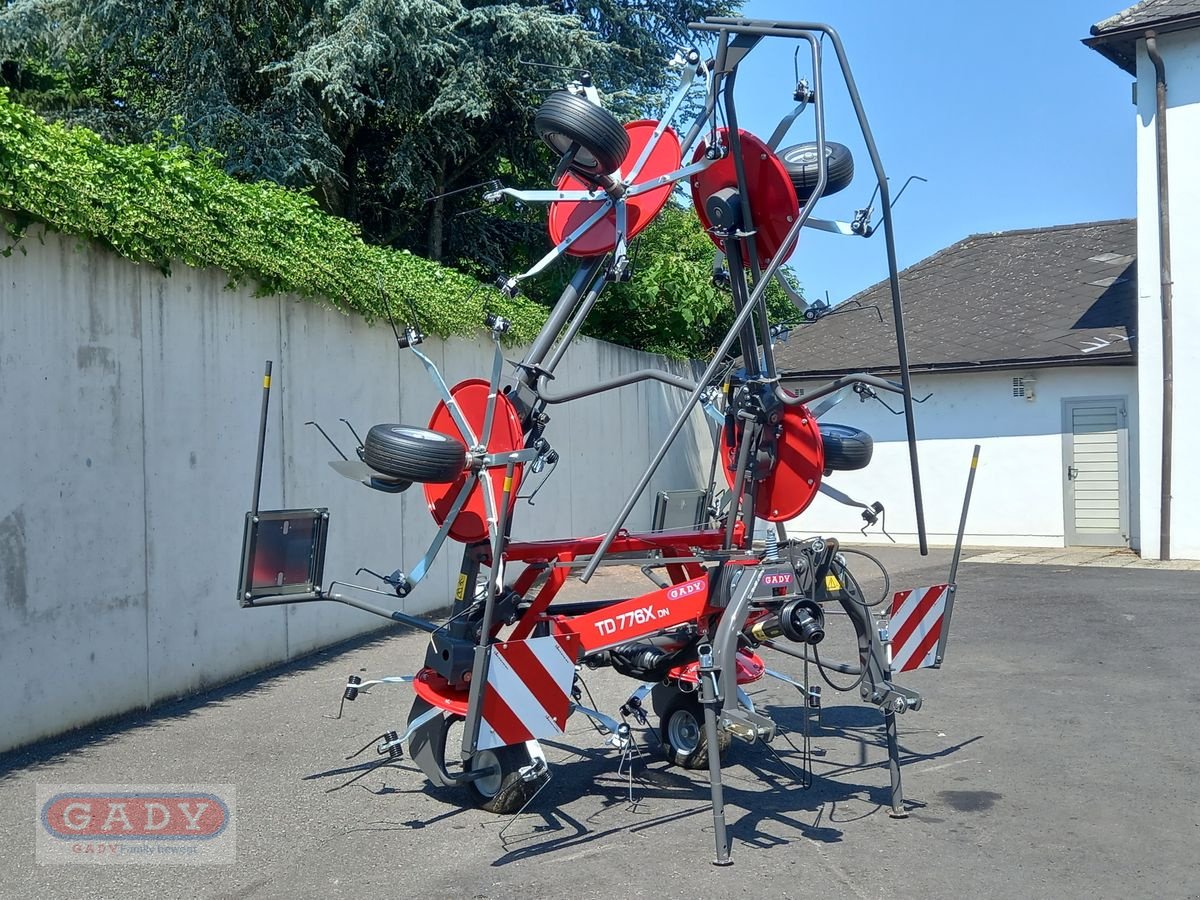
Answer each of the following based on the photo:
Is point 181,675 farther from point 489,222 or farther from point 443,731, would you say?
point 489,222

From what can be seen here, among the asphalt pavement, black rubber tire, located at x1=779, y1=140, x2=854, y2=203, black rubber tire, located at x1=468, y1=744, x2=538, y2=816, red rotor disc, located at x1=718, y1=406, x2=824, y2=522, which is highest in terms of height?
black rubber tire, located at x1=779, y1=140, x2=854, y2=203

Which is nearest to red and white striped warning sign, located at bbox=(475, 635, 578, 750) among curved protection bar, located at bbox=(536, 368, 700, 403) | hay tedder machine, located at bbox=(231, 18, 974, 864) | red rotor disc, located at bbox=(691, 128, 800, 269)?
hay tedder machine, located at bbox=(231, 18, 974, 864)

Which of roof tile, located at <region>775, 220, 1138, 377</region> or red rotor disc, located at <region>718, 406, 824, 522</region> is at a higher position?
roof tile, located at <region>775, 220, 1138, 377</region>

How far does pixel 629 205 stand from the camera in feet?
21.5

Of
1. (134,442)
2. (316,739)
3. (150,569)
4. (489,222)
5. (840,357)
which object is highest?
(489,222)

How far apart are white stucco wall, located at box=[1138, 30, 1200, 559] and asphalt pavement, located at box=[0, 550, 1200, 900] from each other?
24.4ft

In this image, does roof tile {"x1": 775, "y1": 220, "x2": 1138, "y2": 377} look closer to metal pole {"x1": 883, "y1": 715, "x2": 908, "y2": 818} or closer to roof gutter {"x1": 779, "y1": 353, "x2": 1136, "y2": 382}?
roof gutter {"x1": 779, "y1": 353, "x2": 1136, "y2": 382}

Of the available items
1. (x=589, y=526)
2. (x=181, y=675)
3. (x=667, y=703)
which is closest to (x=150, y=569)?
(x=181, y=675)

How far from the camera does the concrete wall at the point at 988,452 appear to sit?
62.1ft

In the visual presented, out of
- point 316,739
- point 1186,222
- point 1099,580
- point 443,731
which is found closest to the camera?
point 443,731

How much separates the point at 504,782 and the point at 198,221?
4.60 m

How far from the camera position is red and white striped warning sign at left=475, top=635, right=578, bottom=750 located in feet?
17.8

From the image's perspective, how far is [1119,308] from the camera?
64.7 ft

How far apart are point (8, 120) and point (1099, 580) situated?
12.6 metres
